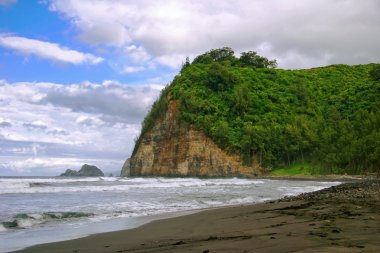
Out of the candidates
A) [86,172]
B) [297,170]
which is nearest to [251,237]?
[297,170]

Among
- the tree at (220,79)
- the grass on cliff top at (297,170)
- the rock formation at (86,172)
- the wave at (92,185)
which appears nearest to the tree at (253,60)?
the tree at (220,79)

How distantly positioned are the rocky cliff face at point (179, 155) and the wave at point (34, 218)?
51.4 metres

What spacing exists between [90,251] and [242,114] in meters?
66.0

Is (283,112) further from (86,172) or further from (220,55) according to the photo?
(86,172)

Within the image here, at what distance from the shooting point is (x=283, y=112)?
7144 cm

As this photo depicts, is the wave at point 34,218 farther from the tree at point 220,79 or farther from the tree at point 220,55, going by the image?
the tree at point 220,55

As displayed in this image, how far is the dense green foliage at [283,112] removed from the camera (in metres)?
54.5

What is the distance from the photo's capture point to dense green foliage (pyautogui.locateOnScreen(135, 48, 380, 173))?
179 ft

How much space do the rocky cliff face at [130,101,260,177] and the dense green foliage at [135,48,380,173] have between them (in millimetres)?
1608

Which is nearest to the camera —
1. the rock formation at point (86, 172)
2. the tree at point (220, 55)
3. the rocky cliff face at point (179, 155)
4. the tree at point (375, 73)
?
the rocky cliff face at point (179, 155)

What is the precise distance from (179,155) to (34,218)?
185 feet

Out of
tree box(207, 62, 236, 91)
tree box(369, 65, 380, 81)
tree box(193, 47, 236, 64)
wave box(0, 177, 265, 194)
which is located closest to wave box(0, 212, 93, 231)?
wave box(0, 177, 265, 194)

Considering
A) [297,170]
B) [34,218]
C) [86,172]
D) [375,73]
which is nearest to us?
[34,218]

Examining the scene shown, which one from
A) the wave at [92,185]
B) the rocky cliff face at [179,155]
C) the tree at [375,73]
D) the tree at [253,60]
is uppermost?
the tree at [253,60]
